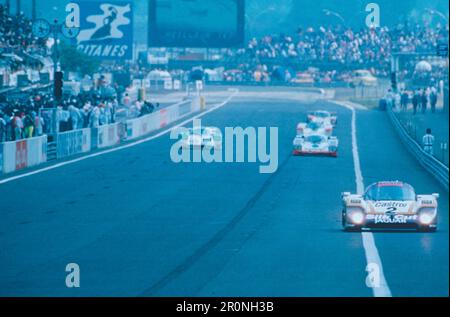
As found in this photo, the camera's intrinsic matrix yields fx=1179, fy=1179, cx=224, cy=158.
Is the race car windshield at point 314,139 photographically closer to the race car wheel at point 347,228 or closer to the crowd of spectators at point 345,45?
the crowd of spectators at point 345,45

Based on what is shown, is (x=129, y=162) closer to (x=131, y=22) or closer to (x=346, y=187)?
(x=131, y=22)

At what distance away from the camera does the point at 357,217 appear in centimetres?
2261

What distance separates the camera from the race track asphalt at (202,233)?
15570mm

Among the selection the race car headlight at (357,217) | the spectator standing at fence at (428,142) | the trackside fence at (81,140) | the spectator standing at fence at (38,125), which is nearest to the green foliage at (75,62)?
the trackside fence at (81,140)

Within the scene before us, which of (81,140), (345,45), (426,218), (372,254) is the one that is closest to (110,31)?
(81,140)

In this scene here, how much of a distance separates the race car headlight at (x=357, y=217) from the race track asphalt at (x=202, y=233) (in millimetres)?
303

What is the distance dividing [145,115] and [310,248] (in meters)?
39.0

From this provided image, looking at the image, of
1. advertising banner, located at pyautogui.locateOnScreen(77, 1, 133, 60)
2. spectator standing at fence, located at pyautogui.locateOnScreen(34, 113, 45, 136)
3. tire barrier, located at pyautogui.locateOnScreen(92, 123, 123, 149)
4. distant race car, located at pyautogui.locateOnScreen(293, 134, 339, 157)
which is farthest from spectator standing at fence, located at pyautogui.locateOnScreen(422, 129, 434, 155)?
tire barrier, located at pyautogui.locateOnScreen(92, 123, 123, 149)

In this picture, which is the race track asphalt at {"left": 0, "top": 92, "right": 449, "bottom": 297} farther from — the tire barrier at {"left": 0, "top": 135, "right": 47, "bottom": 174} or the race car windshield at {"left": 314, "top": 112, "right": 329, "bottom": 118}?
the race car windshield at {"left": 314, "top": 112, "right": 329, "bottom": 118}

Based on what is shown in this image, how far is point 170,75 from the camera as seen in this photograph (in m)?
89.3

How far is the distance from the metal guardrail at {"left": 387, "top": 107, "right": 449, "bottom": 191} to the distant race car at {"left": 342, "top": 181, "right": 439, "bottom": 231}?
9178 mm

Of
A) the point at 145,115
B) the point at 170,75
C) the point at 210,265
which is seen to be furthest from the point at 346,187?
the point at 170,75

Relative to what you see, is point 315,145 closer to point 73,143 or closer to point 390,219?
point 73,143

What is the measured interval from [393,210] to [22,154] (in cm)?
1962
